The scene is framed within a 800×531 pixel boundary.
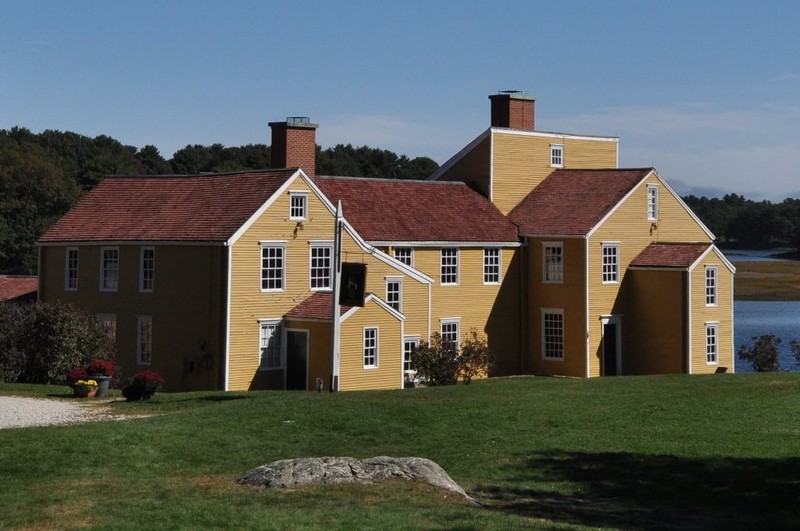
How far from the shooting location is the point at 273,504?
17938mm

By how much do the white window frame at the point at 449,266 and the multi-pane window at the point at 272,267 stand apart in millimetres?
7817

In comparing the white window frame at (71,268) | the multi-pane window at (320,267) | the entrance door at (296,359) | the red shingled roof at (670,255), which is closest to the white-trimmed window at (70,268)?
the white window frame at (71,268)

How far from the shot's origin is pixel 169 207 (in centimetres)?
4488

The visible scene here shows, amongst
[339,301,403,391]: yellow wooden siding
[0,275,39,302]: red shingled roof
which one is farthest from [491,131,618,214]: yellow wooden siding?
[0,275,39,302]: red shingled roof

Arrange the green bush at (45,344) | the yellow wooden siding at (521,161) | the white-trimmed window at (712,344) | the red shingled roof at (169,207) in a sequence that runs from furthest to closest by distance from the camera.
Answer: the yellow wooden siding at (521,161) → the white-trimmed window at (712,344) → the red shingled roof at (169,207) → the green bush at (45,344)

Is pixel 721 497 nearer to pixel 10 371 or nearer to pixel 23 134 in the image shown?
pixel 10 371

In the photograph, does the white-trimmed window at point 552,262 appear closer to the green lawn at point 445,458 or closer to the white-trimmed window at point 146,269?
the white-trimmed window at point 146,269

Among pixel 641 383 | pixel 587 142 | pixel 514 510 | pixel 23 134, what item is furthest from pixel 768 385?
pixel 23 134

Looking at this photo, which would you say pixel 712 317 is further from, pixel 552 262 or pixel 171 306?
Answer: pixel 171 306

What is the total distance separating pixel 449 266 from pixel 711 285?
404 inches

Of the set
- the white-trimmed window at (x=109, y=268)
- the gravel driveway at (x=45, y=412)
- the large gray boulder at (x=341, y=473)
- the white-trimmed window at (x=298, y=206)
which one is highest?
the white-trimmed window at (x=298, y=206)

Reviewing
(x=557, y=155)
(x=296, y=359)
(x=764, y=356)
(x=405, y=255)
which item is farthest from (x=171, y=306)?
(x=764, y=356)

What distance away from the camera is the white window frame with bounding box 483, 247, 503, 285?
162 feet

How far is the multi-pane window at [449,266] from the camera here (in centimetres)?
4825
